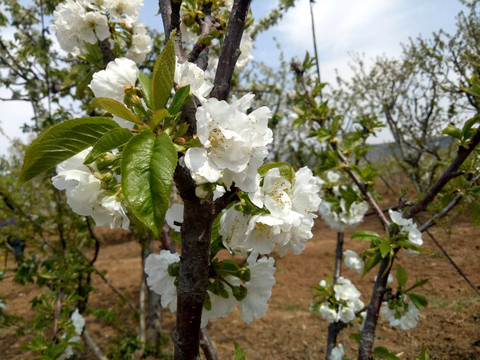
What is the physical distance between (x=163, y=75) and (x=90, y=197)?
332mm

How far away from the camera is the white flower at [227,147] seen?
603 millimetres

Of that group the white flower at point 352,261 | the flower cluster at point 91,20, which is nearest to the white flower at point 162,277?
the flower cluster at point 91,20

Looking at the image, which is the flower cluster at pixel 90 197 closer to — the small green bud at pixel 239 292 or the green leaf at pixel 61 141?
the green leaf at pixel 61 141

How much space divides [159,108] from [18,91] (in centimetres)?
494

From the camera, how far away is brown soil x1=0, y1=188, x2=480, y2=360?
411 centimetres

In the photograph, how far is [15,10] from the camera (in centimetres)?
422

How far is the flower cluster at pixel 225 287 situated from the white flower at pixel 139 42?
46.6 inches

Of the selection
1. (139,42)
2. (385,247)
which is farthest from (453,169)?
(139,42)

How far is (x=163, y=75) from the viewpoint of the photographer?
617mm

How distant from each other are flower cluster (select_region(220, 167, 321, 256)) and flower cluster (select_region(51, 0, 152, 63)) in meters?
1.15

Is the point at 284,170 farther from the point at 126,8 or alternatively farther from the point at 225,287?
the point at 126,8

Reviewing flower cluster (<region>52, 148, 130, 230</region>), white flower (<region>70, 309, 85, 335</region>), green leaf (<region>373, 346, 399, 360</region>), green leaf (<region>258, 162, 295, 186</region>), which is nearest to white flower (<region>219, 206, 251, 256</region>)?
green leaf (<region>258, 162, 295, 186</region>)

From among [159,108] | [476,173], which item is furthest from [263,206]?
[476,173]

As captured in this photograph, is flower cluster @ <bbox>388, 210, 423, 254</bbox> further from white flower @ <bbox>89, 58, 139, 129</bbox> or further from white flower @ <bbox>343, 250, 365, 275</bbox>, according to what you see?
white flower @ <bbox>89, 58, 139, 129</bbox>
